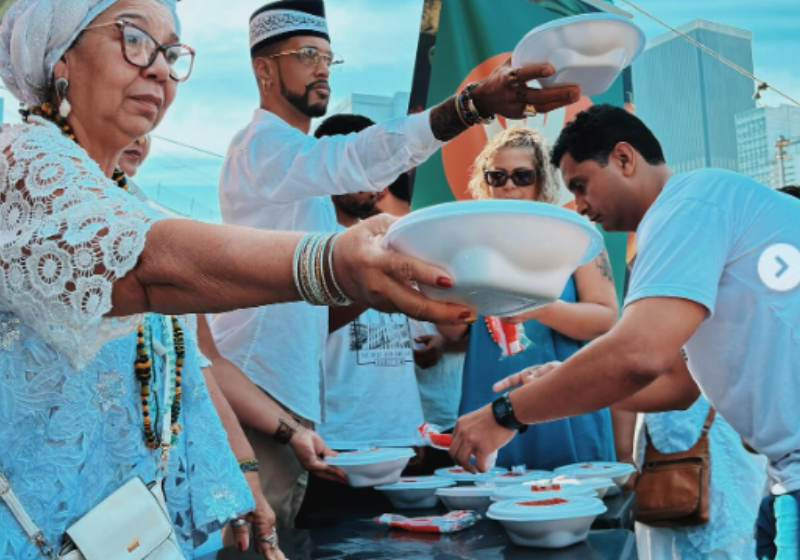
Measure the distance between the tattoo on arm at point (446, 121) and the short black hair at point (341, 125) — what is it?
101 cm

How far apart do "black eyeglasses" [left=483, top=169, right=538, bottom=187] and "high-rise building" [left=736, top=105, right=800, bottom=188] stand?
4437 millimetres

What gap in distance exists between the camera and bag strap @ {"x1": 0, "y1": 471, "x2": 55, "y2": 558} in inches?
40.7

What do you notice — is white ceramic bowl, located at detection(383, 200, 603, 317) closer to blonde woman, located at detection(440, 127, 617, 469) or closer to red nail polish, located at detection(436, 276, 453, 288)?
red nail polish, located at detection(436, 276, 453, 288)

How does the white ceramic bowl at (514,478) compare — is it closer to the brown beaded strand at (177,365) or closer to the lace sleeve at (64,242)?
the brown beaded strand at (177,365)

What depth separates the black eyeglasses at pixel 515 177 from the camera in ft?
9.62

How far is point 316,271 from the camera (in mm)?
870

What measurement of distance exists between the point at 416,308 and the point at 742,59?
209 inches

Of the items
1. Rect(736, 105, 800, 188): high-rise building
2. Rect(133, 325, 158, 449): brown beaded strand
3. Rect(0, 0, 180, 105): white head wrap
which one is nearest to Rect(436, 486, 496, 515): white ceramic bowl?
Rect(133, 325, 158, 449): brown beaded strand

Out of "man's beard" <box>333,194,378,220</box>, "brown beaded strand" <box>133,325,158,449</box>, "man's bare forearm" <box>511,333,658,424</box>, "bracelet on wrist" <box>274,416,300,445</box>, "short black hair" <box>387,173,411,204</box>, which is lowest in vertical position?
"bracelet on wrist" <box>274,416,300,445</box>

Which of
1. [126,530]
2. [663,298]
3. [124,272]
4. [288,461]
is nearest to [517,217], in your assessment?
[124,272]

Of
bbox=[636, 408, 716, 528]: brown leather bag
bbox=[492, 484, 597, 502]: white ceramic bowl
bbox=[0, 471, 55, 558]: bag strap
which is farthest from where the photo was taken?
bbox=[636, 408, 716, 528]: brown leather bag

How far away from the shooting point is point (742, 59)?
17.5 feet

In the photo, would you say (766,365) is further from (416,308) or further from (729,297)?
(416,308)

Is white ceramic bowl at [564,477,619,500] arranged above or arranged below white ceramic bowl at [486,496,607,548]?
below
